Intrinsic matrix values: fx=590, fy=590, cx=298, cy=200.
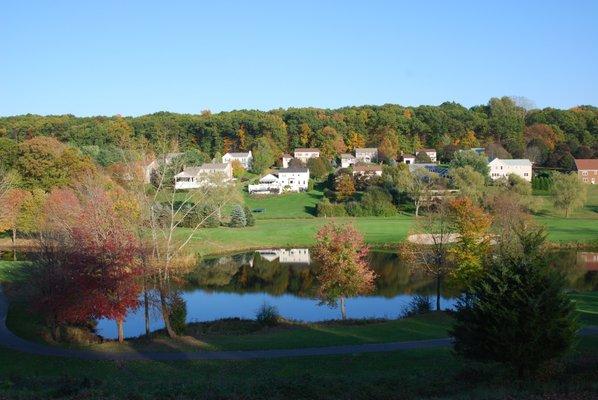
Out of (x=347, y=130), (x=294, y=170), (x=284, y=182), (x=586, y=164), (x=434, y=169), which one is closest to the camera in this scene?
(x=284, y=182)

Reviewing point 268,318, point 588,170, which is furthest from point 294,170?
point 268,318

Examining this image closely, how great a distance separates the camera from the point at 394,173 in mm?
81562

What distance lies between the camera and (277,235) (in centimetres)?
6169

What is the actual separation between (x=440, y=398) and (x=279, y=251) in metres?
45.0

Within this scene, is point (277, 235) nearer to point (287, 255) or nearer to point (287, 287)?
point (287, 255)

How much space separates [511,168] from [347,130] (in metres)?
42.0

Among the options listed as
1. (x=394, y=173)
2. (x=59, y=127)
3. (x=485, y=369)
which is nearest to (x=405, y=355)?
(x=485, y=369)

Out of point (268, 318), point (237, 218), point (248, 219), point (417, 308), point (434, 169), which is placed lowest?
point (417, 308)

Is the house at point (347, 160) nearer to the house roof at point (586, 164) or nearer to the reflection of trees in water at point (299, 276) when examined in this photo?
the house roof at point (586, 164)

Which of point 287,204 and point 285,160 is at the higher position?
point 285,160

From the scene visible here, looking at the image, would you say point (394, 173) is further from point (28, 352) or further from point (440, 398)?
point (440, 398)

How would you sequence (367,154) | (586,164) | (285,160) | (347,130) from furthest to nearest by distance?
(347,130) → (367,154) → (285,160) → (586,164)

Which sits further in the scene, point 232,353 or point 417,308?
point 417,308

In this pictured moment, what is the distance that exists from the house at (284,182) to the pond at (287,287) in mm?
35462
